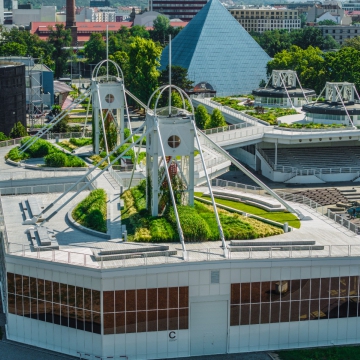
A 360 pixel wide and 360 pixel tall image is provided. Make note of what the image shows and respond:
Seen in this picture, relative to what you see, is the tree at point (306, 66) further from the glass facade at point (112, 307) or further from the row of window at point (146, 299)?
the glass facade at point (112, 307)

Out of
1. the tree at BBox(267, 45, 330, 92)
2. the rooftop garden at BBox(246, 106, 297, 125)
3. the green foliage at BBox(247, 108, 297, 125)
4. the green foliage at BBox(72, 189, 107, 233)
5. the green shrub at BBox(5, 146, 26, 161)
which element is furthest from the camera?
the tree at BBox(267, 45, 330, 92)

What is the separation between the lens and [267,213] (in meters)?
44.3

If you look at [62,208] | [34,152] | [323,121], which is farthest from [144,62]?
[62,208]

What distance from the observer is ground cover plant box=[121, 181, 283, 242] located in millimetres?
38844

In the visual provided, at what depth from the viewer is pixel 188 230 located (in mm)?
38875

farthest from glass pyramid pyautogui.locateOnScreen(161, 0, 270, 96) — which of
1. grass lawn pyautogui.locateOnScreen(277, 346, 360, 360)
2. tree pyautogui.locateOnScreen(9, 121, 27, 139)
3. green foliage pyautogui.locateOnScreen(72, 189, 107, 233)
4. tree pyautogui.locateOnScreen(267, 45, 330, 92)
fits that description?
grass lawn pyautogui.locateOnScreen(277, 346, 360, 360)

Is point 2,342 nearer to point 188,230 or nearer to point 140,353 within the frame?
point 140,353

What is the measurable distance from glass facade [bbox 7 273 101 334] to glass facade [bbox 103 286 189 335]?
52cm

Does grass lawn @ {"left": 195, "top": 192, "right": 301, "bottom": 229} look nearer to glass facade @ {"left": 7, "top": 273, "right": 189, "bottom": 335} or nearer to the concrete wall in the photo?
the concrete wall

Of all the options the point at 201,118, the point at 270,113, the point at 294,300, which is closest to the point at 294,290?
the point at 294,300

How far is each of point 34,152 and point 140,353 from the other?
25775 millimetres

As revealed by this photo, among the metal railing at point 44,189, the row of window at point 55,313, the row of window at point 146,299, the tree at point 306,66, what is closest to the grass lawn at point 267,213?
the metal railing at point 44,189

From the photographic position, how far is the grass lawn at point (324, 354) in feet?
116

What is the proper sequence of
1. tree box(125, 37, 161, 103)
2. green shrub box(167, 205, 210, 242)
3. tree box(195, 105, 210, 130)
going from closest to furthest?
1. green shrub box(167, 205, 210, 242)
2. tree box(195, 105, 210, 130)
3. tree box(125, 37, 161, 103)
